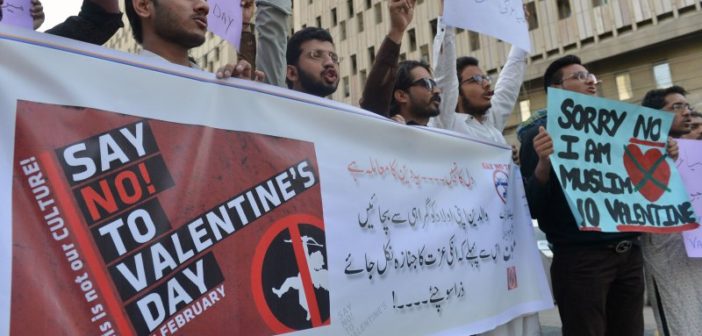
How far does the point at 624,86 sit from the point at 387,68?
17.8m

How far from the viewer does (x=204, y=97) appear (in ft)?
4.99

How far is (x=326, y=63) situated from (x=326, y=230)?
1.24 meters

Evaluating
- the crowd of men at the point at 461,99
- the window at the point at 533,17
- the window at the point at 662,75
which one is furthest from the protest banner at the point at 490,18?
the window at the point at 533,17

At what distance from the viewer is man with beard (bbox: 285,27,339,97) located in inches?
103

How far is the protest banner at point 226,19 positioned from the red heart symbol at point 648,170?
2144 mm

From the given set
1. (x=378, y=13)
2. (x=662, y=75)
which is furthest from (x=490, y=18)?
(x=378, y=13)

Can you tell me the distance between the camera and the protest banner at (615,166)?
2396 mm

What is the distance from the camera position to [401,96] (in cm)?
287

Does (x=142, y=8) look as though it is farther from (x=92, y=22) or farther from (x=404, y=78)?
(x=404, y=78)

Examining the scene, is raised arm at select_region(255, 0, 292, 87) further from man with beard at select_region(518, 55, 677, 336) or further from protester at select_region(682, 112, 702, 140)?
protester at select_region(682, 112, 702, 140)

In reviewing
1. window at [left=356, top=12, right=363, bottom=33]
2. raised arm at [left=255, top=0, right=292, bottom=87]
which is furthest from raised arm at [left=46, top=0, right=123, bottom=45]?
window at [left=356, top=12, right=363, bottom=33]

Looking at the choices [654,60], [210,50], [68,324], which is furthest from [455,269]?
[210,50]

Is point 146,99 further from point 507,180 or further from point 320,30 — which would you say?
point 507,180

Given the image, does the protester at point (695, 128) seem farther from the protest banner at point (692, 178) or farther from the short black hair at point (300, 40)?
the short black hair at point (300, 40)
